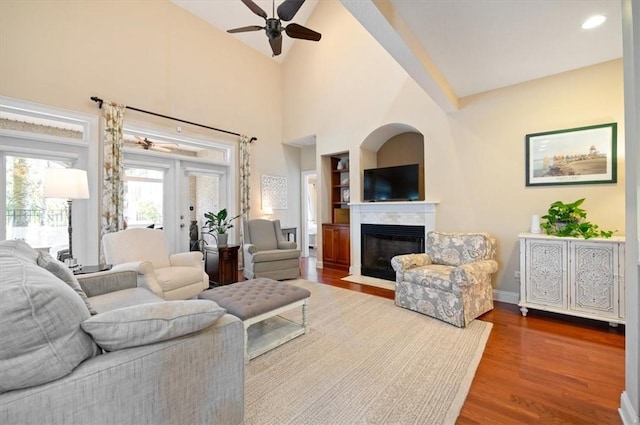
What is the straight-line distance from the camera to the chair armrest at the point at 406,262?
3.10m

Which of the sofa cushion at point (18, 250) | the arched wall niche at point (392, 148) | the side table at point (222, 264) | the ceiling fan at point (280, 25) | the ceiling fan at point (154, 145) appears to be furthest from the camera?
the arched wall niche at point (392, 148)

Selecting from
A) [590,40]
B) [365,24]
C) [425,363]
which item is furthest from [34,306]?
[590,40]

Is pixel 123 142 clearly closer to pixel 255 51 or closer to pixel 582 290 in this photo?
pixel 255 51

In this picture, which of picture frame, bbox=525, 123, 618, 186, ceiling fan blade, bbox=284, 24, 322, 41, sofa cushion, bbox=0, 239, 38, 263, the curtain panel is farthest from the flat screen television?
sofa cushion, bbox=0, 239, 38, 263

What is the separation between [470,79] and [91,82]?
195 inches

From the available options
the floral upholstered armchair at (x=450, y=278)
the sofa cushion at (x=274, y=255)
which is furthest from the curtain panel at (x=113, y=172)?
the floral upholstered armchair at (x=450, y=278)

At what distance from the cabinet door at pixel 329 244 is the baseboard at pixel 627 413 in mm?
4075

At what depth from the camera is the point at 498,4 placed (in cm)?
196

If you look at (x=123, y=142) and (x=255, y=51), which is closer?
(x=123, y=142)

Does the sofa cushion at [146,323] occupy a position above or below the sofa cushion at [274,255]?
above

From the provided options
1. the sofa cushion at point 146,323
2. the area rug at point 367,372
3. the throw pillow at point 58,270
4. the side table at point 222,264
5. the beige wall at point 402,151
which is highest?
the beige wall at point 402,151

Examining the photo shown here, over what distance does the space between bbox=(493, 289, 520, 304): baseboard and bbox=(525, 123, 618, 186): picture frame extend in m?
1.37

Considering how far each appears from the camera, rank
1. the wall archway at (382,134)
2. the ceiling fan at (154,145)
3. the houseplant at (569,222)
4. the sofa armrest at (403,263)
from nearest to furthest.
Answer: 1. the houseplant at (569,222)
2. the sofa armrest at (403,263)
3. the ceiling fan at (154,145)
4. the wall archway at (382,134)

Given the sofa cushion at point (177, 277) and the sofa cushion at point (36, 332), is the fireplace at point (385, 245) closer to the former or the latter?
the sofa cushion at point (177, 277)
